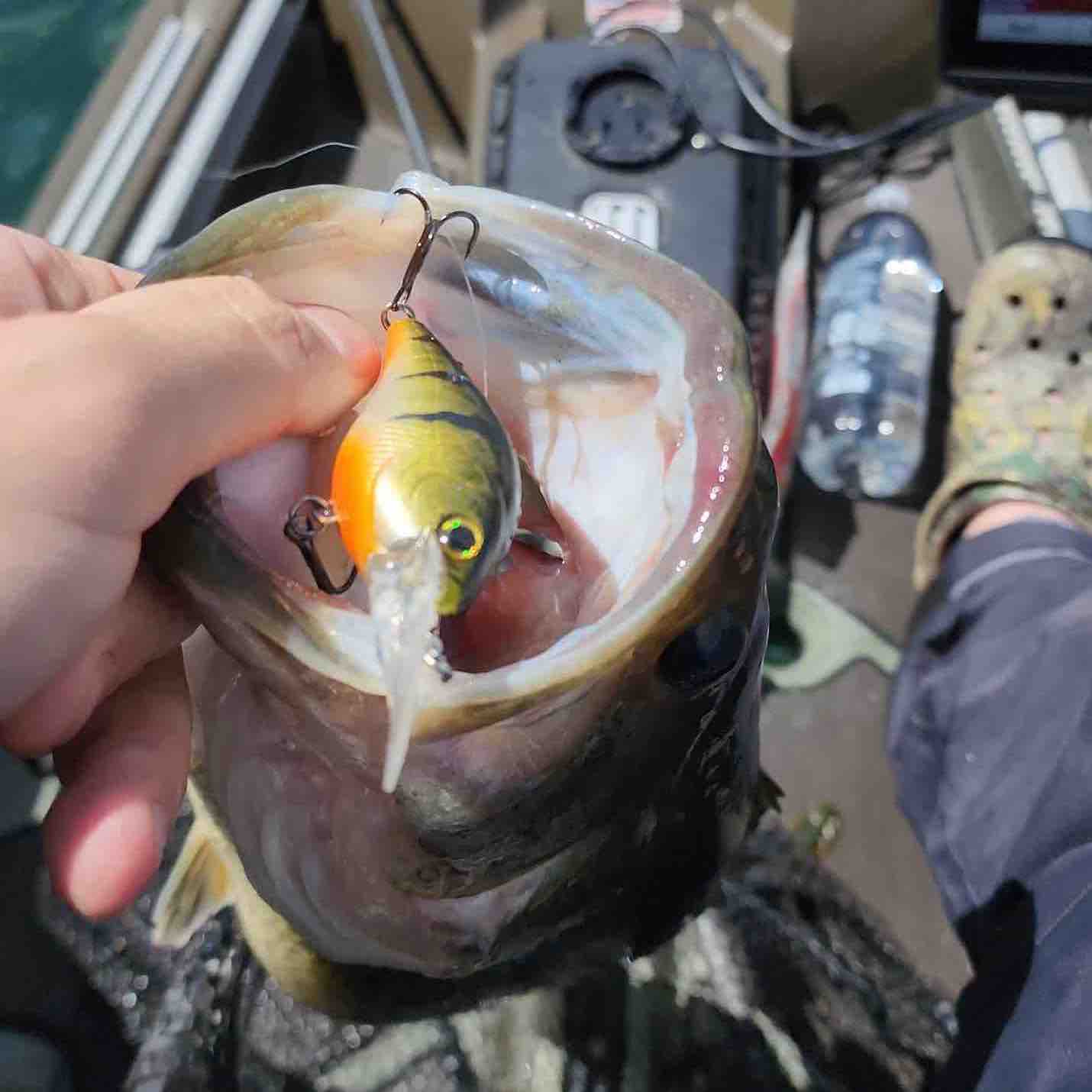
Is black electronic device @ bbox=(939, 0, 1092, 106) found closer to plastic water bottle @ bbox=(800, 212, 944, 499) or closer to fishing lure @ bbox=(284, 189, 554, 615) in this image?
plastic water bottle @ bbox=(800, 212, 944, 499)

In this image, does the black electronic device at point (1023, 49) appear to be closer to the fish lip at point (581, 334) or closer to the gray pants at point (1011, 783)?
the gray pants at point (1011, 783)

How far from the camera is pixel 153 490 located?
1.94ft

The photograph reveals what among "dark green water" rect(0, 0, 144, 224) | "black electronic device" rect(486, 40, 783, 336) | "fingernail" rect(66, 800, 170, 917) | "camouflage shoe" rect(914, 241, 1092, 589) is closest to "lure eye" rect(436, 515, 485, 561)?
"fingernail" rect(66, 800, 170, 917)

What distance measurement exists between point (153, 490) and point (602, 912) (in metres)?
0.51

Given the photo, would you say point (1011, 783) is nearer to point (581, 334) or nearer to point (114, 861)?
point (581, 334)

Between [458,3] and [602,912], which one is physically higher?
[458,3]

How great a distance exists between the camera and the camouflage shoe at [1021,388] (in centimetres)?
200

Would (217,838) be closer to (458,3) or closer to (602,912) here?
(602,912)

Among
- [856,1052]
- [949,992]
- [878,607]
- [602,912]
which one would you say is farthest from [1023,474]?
[602,912]

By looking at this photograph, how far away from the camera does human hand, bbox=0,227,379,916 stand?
0.55m

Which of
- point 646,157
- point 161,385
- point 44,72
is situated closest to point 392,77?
point 646,157

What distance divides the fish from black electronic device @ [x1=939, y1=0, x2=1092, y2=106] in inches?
79.4

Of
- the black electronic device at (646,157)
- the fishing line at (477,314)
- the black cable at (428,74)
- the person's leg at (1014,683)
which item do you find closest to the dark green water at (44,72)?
the black cable at (428,74)

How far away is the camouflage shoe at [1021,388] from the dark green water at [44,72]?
268cm
